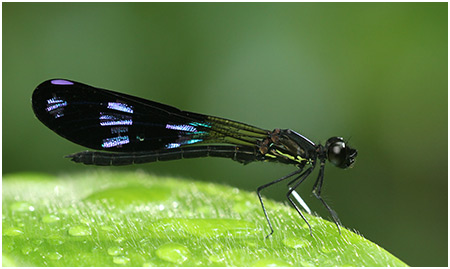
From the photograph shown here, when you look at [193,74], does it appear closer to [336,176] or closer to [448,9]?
[336,176]

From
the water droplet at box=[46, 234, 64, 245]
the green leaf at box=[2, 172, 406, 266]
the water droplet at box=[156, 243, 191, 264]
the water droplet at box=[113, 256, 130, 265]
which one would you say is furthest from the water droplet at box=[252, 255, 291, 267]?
the water droplet at box=[46, 234, 64, 245]

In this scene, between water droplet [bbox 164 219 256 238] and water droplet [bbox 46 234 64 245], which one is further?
water droplet [bbox 164 219 256 238]

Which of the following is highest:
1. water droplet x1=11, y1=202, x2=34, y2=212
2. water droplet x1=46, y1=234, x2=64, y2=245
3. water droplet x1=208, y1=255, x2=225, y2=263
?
water droplet x1=208, y1=255, x2=225, y2=263

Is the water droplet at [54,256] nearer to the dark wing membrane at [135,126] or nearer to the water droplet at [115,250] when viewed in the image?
the water droplet at [115,250]

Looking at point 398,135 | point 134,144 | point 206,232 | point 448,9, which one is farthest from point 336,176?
point 206,232

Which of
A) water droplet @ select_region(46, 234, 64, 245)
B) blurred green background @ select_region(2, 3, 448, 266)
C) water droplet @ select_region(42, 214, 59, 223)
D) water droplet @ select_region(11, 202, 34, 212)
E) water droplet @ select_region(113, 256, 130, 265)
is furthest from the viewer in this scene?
blurred green background @ select_region(2, 3, 448, 266)

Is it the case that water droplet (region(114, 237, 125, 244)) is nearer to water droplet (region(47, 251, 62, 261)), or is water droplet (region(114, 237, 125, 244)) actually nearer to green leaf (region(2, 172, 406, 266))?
green leaf (region(2, 172, 406, 266))

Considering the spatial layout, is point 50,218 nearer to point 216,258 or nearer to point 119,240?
point 119,240
